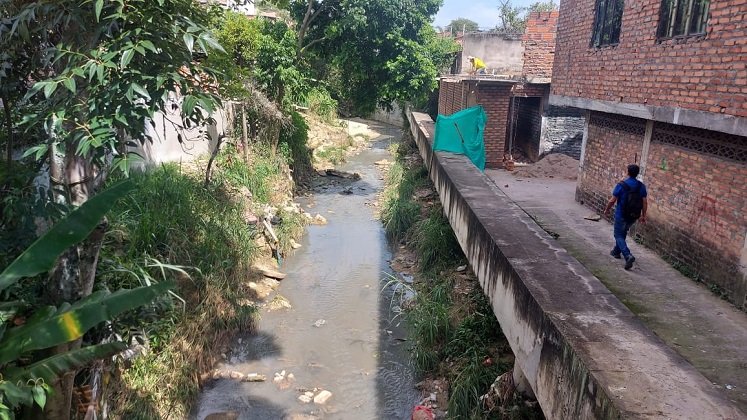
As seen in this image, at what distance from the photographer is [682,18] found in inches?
247

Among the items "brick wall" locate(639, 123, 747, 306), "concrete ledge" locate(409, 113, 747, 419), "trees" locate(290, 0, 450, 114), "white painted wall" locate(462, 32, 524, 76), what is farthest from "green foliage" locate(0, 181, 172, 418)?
"white painted wall" locate(462, 32, 524, 76)

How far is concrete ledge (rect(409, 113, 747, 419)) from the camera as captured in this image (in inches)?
111

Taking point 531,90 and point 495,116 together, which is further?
point 531,90

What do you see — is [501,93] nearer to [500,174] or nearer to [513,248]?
[500,174]

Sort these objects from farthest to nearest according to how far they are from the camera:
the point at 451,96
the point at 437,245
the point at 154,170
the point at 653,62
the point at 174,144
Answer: the point at 451,96
the point at 174,144
the point at 154,170
the point at 437,245
the point at 653,62

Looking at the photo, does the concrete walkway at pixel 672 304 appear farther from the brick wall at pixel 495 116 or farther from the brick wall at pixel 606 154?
the brick wall at pixel 495 116

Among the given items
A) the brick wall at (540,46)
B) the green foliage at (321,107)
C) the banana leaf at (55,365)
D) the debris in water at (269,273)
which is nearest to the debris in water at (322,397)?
the banana leaf at (55,365)

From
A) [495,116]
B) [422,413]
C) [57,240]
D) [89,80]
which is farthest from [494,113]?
[57,240]

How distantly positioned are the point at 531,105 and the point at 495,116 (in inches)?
71.1

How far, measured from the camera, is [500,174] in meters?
12.0

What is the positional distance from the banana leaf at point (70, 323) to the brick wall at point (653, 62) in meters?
5.52

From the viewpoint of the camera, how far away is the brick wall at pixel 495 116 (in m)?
12.5

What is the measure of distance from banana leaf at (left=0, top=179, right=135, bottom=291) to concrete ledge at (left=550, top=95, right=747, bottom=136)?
5533 millimetres

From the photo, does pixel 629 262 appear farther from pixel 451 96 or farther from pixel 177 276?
pixel 451 96
